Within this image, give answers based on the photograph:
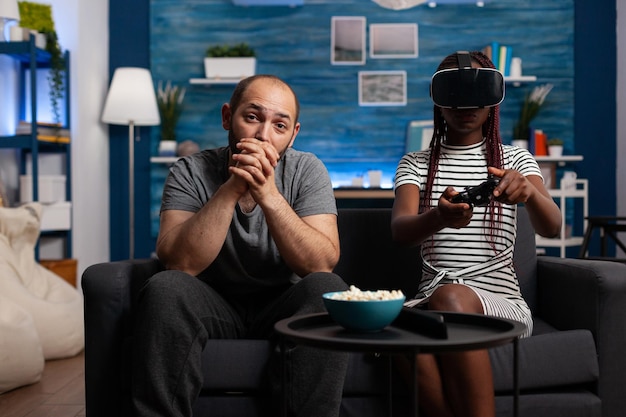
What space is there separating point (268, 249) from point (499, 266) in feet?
2.03

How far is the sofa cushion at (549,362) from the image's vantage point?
174 centimetres

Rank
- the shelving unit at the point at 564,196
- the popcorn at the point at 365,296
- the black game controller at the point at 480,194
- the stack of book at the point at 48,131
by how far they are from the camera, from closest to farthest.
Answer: the popcorn at the point at 365,296, the black game controller at the point at 480,194, the stack of book at the point at 48,131, the shelving unit at the point at 564,196

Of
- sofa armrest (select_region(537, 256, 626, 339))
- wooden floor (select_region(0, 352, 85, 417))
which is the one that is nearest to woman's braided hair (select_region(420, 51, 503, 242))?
sofa armrest (select_region(537, 256, 626, 339))

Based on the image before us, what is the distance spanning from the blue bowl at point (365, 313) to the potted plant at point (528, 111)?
12.7 ft

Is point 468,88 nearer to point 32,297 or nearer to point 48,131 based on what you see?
point 32,297

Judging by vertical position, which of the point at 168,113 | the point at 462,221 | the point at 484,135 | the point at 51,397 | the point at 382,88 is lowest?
the point at 51,397

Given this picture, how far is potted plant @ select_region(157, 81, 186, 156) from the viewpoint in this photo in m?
4.97

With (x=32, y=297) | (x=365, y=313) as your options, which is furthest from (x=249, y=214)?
(x=32, y=297)

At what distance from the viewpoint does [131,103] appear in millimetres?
4676

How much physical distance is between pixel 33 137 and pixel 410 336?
10.8ft

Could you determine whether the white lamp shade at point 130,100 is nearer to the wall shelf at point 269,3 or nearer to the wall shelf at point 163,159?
the wall shelf at point 163,159

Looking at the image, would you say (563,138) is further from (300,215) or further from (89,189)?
(300,215)

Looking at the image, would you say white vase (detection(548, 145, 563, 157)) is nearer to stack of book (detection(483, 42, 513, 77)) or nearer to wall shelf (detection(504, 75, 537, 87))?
wall shelf (detection(504, 75, 537, 87))

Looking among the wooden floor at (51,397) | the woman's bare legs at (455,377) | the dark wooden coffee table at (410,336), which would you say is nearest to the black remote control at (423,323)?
the dark wooden coffee table at (410,336)
